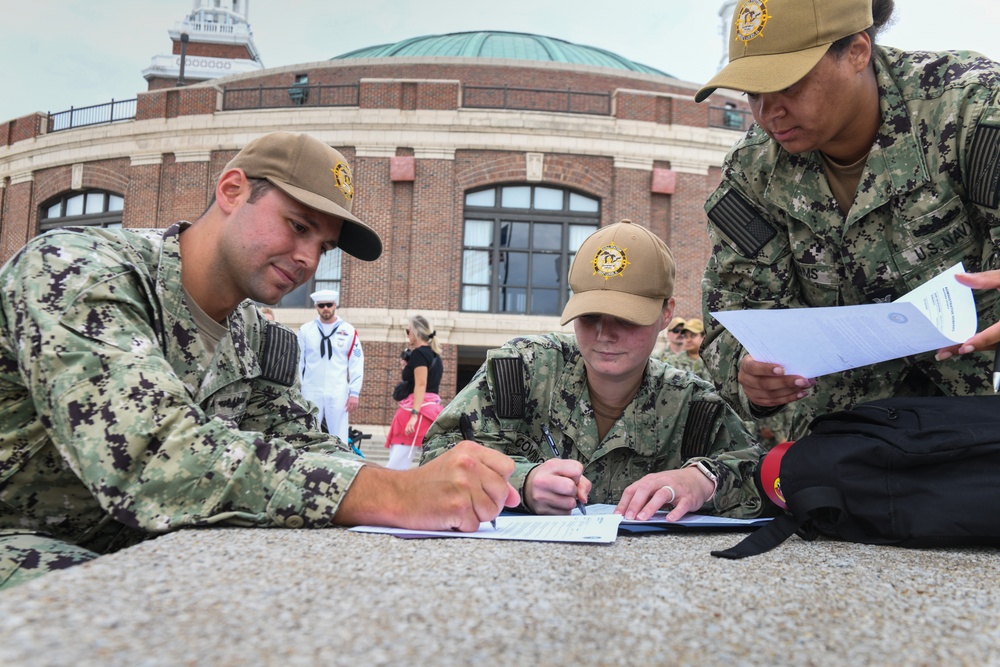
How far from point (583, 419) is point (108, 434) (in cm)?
168

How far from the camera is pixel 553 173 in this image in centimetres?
1730

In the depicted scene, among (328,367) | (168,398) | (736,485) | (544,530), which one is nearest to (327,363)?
(328,367)

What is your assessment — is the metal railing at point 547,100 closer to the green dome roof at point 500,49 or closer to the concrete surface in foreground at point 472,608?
the green dome roof at point 500,49

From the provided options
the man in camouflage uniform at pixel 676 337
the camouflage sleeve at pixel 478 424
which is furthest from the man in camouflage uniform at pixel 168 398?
the man in camouflage uniform at pixel 676 337

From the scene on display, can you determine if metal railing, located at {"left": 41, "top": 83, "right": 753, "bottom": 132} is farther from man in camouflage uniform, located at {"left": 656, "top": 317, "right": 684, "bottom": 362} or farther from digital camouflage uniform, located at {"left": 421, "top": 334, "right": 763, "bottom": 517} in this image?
digital camouflage uniform, located at {"left": 421, "top": 334, "right": 763, "bottom": 517}

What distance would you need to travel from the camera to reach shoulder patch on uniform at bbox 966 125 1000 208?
2068 millimetres

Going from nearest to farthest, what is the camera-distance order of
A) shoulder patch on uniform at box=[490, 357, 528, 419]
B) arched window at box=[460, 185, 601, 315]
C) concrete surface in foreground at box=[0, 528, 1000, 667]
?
concrete surface in foreground at box=[0, 528, 1000, 667] < shoulder patch on uniform at box=[490, 357, 528, 419] < arched window at box=[460, 185, 601, 315]

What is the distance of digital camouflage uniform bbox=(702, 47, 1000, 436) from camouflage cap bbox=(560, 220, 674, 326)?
196mm

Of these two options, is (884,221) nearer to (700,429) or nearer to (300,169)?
(700,429)

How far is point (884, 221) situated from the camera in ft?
7.79

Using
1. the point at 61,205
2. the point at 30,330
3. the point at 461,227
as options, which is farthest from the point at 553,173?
the point at 30,330

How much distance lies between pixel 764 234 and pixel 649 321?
1.55 ft

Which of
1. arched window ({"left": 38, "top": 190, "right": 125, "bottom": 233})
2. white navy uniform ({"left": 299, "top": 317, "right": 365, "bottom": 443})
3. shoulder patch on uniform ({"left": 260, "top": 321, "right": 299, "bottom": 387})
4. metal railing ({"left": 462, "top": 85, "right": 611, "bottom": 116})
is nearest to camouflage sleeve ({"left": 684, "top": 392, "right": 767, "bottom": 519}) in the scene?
shoulder patch on uniform ({"left": 260, "top": 321, "right": 299, "bottom": 387})

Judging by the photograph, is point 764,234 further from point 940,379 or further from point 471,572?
point 471,572
